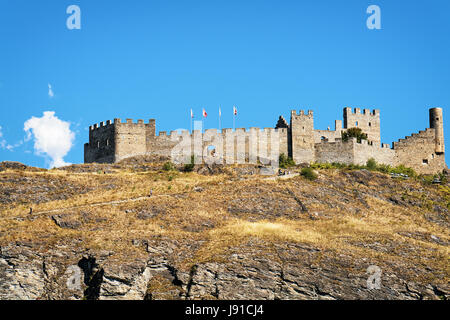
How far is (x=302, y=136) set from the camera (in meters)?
80.1

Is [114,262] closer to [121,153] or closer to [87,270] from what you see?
[87,270]

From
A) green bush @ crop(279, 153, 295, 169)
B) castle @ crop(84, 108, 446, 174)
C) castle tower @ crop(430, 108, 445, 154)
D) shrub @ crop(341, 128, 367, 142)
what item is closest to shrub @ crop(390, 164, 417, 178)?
castle @ crop(84, 108, 446, 174)

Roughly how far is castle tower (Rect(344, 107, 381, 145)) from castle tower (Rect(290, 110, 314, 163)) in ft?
27.7

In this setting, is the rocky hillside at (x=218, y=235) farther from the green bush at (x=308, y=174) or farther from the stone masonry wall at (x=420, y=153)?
the stone masonry wall at (x=420, y=153)

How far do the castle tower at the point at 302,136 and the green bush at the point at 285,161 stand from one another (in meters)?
0.76

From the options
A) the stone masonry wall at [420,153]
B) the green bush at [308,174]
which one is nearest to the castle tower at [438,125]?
the stone masonry wall at [420,153]

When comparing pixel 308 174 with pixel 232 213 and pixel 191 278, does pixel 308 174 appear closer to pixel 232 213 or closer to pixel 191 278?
pixel 232 213

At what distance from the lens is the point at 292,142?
79.8 m

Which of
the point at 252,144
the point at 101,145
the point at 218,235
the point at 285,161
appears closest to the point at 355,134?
the point at 285,161

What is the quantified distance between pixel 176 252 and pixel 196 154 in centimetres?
2656

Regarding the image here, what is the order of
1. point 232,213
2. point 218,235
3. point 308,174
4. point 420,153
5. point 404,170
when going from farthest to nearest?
point 420,153
point 404,170
point 308,174
point 232,213
point 218,235

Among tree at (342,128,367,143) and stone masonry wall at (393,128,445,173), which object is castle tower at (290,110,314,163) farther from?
stone masonry wall at (393,128,445,173)

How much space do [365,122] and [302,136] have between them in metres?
12.0
